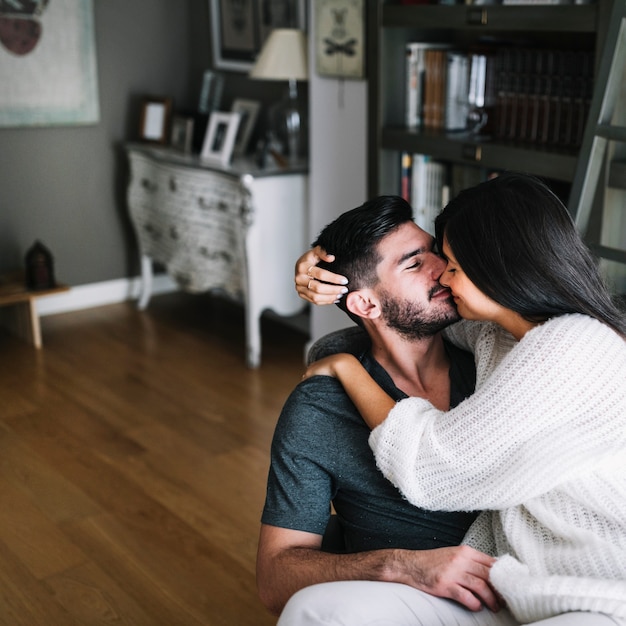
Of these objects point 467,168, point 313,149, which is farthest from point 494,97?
point 313,149

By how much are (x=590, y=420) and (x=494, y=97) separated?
1899 mm

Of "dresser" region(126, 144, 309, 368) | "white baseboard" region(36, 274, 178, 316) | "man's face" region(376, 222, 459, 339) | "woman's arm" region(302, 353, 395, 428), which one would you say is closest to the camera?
"woman's arm" region(302, 353, 395, 428)

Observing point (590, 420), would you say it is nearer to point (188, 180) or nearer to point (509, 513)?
point (509, 513)

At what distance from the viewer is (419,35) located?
3.11 m

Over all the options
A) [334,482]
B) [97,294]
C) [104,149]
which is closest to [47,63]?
[104,149]

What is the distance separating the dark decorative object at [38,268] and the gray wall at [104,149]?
42cm

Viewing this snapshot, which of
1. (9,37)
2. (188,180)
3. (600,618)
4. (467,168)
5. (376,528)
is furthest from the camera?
(9,37)

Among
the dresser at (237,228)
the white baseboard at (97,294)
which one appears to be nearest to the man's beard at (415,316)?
the dresser at (237,228)

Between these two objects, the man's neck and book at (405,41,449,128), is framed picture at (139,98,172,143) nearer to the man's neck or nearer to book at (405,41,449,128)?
book at (405,41,449,128)

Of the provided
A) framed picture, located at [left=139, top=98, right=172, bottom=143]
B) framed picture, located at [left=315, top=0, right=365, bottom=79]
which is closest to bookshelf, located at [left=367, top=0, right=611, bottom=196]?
framed picture, located at [left=315, top=0, right=365, bottom=79]

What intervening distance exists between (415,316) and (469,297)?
0.73 ft

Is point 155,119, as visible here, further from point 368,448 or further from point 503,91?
point 368,448

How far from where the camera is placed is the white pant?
4.39ft

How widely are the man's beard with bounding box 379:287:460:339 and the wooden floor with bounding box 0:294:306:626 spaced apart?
101 centimetres
